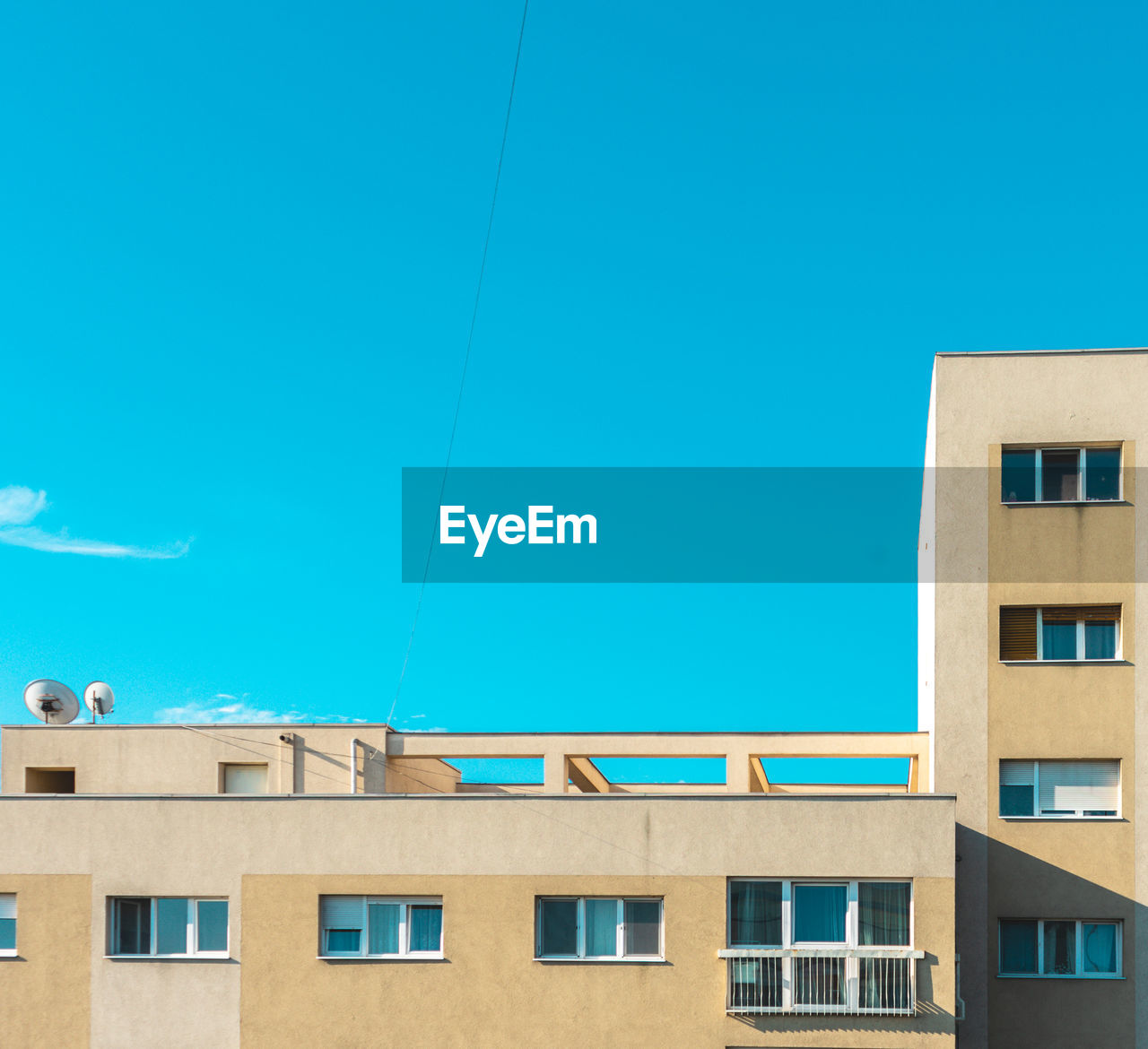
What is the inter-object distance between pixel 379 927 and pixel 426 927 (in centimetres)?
72

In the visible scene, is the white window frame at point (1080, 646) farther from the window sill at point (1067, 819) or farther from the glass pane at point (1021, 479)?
the window sill at point (1067, 819)

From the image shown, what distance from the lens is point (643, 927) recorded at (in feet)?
64.3

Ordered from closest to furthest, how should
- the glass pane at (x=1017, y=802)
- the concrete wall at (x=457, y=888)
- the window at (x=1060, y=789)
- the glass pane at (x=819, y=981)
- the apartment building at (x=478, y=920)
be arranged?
the glass pane at (x=819, y=981) → the apartment building at (x=478, y=920) → the concrete wall at (x=457, y=888) → the window at (x=1060, y=789) → the glass pane at (x=1017, y=802)

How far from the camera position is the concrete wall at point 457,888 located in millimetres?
19266

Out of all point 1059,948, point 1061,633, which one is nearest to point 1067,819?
point 1059,948

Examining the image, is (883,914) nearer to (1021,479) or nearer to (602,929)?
(602,929)

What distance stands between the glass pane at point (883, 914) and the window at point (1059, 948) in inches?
125

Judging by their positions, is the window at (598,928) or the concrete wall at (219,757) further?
the concrete wall at (219,757)

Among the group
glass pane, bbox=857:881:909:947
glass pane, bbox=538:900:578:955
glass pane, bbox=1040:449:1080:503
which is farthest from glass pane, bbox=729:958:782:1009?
glass pane, bbox=1040:449:1080:503

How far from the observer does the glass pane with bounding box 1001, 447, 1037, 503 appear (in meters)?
22.5

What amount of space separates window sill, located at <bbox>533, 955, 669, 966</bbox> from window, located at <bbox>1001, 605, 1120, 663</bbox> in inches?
312

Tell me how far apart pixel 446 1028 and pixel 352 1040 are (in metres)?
1.46

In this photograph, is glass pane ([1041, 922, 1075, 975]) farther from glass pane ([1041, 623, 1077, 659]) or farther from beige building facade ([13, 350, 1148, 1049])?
glass pane ([1041, 623, 1077, 659])

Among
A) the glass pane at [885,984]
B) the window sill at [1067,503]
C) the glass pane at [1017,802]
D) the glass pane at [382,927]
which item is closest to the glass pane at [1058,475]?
the window sill at [1067,503]
